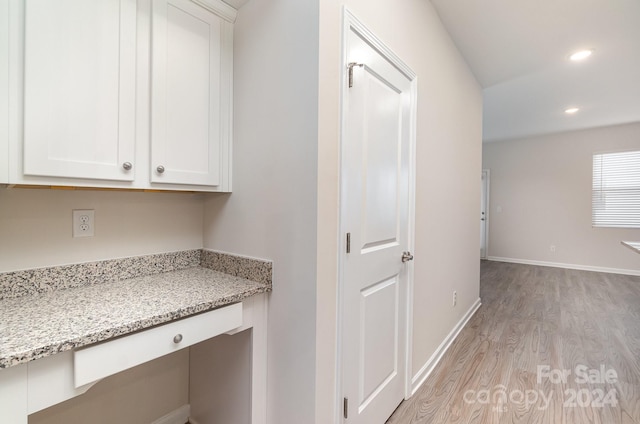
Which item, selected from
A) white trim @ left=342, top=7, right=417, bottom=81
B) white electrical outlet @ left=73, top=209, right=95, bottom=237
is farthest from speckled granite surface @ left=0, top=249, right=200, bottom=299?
white trim @ left=342, top=7, right=417, bottom=81

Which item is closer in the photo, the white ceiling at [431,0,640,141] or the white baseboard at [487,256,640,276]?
the white ceiling at [431,0,640,141]

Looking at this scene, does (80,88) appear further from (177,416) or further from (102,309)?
(177,416)

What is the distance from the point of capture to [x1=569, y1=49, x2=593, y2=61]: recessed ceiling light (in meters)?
2.67

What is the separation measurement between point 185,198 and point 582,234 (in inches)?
261

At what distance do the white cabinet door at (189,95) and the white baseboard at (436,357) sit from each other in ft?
5.64

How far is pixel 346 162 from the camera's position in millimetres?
1270

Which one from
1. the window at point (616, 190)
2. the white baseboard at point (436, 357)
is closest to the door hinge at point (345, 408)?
the white baseboard at point (436, 357)

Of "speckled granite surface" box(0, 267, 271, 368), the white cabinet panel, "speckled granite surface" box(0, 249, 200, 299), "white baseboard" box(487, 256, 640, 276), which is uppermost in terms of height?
the white cabinet panel

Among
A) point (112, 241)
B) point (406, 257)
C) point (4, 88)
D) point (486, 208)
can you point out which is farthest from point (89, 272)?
point (486, 208)

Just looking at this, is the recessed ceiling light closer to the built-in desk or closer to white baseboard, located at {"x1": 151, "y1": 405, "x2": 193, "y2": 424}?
the built-in desk

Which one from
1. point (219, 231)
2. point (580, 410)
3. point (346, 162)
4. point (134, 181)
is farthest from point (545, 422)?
point (134, 181)

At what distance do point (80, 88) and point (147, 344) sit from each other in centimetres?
92

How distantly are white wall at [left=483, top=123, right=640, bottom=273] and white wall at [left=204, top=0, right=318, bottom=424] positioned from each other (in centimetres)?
628

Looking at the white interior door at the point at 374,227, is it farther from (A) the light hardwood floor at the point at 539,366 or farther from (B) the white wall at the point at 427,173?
(A) the light hardwood floor at the point at 539,366
